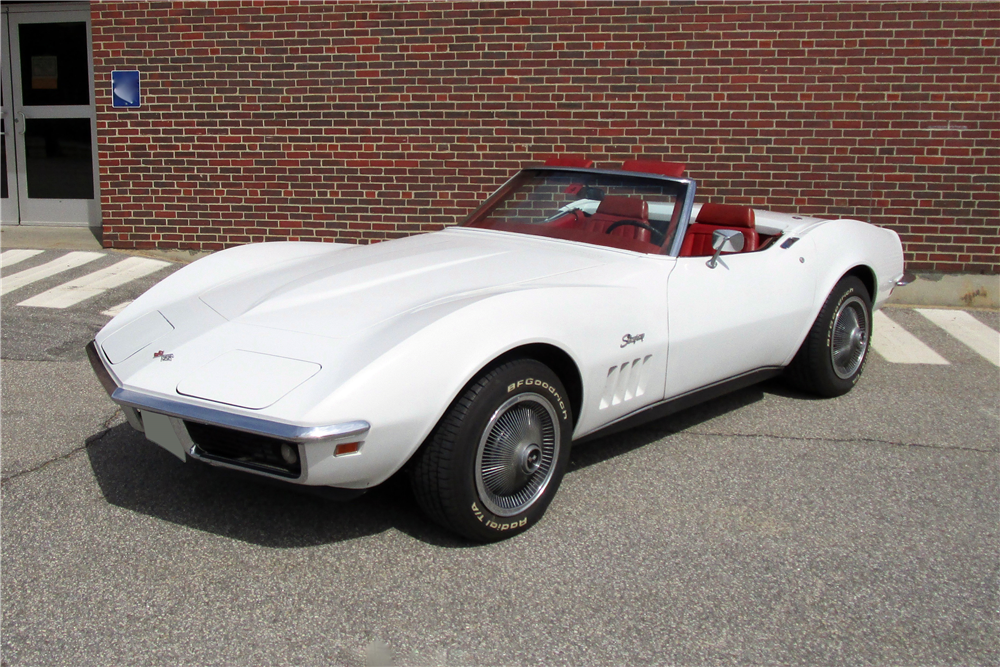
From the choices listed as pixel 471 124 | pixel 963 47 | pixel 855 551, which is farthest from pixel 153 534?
pixel 963 47

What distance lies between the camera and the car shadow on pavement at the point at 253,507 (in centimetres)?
310

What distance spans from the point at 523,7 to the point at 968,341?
4.21 m

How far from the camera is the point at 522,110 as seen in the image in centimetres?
752

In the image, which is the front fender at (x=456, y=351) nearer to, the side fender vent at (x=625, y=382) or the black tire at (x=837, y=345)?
the side fender vent at (x=625, y=382)

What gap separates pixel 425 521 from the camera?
321cm

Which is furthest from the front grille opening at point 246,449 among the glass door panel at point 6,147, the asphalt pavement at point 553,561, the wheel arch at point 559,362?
the glass door panel at point 6,147

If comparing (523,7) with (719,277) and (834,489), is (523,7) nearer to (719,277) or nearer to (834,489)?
(719,277)

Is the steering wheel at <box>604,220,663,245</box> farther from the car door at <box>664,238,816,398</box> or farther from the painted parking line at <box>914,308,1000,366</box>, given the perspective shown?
the painted parking line at <box>914,308,1000,366</box>

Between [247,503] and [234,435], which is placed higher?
[234,435]

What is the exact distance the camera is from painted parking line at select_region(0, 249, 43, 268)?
7.46m

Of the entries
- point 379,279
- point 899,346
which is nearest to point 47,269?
point 379,279

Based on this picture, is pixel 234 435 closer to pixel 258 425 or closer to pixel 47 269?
pixel 258 425

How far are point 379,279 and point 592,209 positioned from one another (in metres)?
1.20

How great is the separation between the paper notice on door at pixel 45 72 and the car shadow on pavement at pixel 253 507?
6.40 metres
